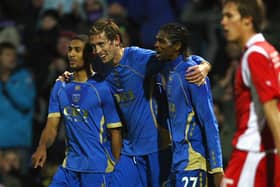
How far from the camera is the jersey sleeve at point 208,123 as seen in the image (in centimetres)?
733

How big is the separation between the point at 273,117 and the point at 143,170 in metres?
2.35

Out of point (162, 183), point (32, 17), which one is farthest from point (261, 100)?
point (32, 17)

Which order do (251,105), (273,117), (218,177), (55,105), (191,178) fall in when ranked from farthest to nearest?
(55,105) < (191,178) < (218,177) < (251,105) < (273,117)

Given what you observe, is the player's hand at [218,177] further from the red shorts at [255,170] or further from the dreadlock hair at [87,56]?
the dreadlock hair at [87,56]

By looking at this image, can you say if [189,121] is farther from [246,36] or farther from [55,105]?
[246,36]

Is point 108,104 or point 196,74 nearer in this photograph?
point 196,74

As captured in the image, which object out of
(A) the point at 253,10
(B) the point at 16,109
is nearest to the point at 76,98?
(A) the point at 253,10

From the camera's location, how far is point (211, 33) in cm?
1234

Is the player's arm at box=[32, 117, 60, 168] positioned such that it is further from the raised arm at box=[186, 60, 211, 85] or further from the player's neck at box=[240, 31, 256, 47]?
the player's neck at box=[240, 31, 256, 47]

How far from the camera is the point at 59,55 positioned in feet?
41.6

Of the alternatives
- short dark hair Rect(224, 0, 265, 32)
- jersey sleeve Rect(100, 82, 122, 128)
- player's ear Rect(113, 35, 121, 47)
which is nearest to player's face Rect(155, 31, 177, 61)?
player's ear Rect(113, 35, 121, 47)

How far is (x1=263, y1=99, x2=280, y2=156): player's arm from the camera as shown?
227 inches

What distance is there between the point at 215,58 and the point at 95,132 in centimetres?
416

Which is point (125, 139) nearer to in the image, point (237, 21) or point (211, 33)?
point (237, 21)
